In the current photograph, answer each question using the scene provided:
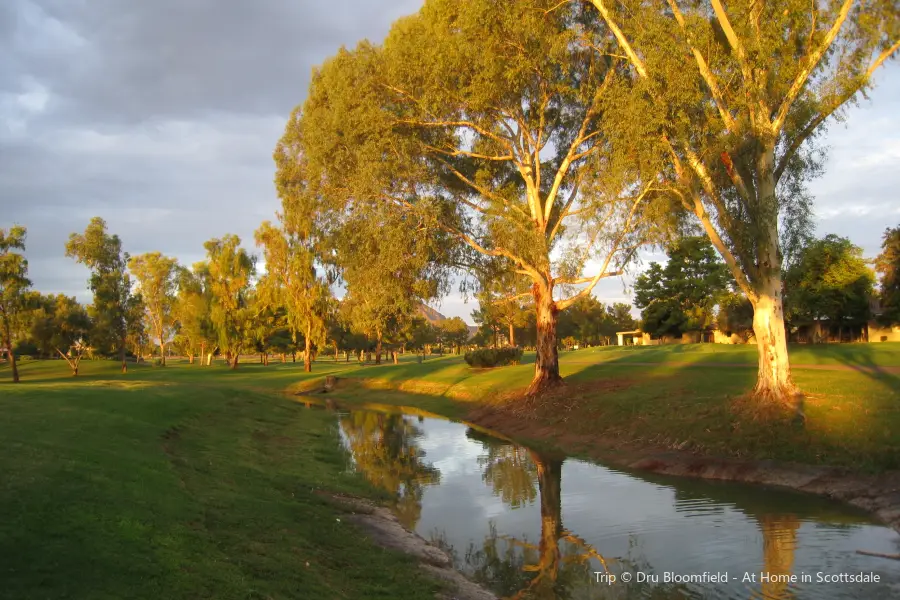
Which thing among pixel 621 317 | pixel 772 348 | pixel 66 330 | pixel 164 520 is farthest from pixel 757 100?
pixel 621 317

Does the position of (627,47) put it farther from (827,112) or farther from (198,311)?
(198,311)

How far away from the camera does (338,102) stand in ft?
90.1

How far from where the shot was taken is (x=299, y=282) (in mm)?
61250

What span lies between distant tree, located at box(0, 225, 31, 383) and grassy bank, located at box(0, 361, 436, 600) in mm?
37877

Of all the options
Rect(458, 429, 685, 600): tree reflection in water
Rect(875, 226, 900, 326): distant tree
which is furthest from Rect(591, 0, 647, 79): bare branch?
Rect(875, 226, 900, 326): distant tree

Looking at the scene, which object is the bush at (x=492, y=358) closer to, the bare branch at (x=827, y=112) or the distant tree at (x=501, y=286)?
the distant tree at (x=501, y=286)

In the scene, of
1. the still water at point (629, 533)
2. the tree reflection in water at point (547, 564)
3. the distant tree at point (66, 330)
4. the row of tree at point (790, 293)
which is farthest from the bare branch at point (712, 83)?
the distant tree at point (66, 330)

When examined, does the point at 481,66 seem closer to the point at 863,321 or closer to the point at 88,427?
the point at 88,427

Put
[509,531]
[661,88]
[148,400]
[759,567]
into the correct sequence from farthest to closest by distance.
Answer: [148,400] < [661,88] < [509,531] < [759,567]

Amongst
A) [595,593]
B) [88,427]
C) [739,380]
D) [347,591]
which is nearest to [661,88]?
[739,380]

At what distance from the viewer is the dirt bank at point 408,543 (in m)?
9.62

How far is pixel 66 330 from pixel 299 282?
27712 mm

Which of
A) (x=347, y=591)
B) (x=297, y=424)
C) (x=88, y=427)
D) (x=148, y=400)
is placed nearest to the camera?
(x=347, y=591)

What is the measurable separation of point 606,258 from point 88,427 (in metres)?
19.9
